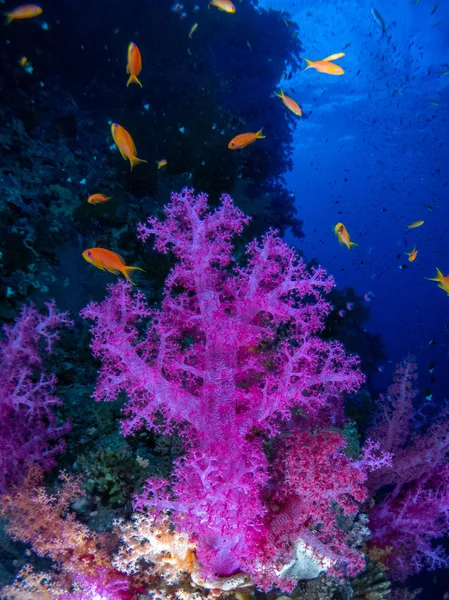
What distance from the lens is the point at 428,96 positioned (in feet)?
65.7

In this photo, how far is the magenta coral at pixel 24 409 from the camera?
3824 mm

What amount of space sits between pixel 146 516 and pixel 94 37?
7468 mm

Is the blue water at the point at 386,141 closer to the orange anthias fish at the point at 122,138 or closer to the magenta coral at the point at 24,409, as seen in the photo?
the orange anthias fish at the point at 122,138

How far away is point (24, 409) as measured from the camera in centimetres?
420

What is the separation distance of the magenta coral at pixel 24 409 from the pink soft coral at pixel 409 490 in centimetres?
458

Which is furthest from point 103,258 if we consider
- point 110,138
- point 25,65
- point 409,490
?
point 409,490

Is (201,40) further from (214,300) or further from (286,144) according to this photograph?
(214,300)

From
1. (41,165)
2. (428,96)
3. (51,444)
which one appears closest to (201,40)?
(41,165)

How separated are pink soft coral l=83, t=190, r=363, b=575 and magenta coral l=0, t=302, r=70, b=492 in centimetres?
138

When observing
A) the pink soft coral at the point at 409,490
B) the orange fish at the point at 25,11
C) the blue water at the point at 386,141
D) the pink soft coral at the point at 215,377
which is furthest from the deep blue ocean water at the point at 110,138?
the blue water at the point at 386,141

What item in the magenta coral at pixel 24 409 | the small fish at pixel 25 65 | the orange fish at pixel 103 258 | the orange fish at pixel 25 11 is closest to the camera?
the magenta coral at pixel 24 409

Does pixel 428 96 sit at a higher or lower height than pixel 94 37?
higher

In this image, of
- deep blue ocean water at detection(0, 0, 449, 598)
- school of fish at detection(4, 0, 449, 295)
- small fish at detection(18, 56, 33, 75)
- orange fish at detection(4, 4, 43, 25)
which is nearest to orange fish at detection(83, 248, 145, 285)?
school of fish at detection(4, 0, 449, 295)

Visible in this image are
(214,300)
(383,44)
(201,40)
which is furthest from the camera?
(383,44)
